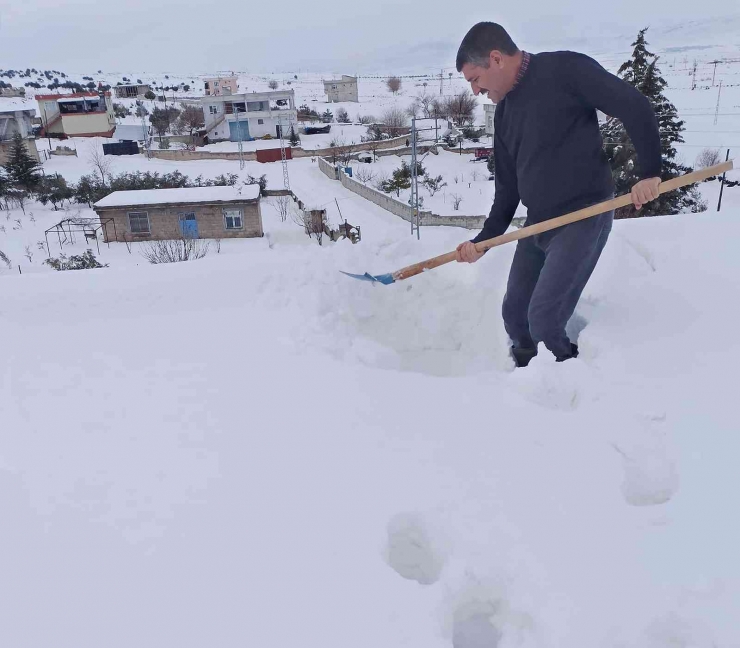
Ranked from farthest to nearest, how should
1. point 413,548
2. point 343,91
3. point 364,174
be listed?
point 343,91, point 364,174, point 413,548

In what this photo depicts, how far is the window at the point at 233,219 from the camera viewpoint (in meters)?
19.3

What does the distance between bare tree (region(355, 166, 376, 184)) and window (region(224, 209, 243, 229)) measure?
10.6 m

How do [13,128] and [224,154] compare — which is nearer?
[224,154]

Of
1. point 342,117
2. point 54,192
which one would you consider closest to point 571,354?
point 54,192

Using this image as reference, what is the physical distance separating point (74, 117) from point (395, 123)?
24.2m

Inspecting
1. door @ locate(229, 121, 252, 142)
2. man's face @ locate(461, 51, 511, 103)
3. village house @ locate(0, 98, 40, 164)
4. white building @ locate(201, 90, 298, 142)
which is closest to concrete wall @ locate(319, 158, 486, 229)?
man's face @ locate(461, 51, 511, 103)

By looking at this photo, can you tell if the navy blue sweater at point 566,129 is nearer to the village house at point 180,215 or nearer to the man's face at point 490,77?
the man's face at point 490,77

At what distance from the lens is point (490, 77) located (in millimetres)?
2584

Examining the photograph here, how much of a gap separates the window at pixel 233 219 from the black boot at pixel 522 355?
17.4 m

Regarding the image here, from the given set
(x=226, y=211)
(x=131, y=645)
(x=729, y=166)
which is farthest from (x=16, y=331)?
(x=226, y=211)

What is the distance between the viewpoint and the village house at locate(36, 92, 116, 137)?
137 ft

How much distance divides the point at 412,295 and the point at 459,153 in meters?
32.3

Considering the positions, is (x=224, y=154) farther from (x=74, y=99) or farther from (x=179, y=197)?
(x=179, y=197)

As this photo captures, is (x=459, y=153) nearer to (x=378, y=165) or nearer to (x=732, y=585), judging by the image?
(x=378, y=165)
